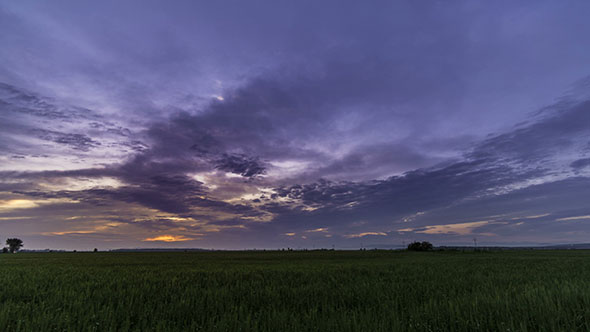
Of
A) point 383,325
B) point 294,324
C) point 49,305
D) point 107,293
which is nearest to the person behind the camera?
point 383,325

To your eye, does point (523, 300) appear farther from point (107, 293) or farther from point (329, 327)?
point (107, 293)

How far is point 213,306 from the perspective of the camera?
9812 millimetres

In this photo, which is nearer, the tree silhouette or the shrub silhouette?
the shrub silhouette

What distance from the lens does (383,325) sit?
645 cm

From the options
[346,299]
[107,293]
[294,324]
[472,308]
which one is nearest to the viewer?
[294,324]

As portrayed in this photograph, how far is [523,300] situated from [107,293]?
50.1ft

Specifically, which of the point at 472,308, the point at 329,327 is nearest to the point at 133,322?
the point at 329,327

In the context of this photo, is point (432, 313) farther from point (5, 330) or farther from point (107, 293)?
point (107, 293)

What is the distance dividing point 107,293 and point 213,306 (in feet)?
17.9

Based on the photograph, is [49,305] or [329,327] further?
[49,305]

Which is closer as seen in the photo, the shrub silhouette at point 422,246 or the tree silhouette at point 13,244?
the shrub silhouette at point 422,246

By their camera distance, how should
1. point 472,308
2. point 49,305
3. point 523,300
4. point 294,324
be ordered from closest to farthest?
point 294,324 → point 472,308 → point 523,300 → point 49,305

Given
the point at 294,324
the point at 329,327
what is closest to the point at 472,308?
the point at 329,327

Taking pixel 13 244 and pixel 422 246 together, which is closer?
pixel 422 246
